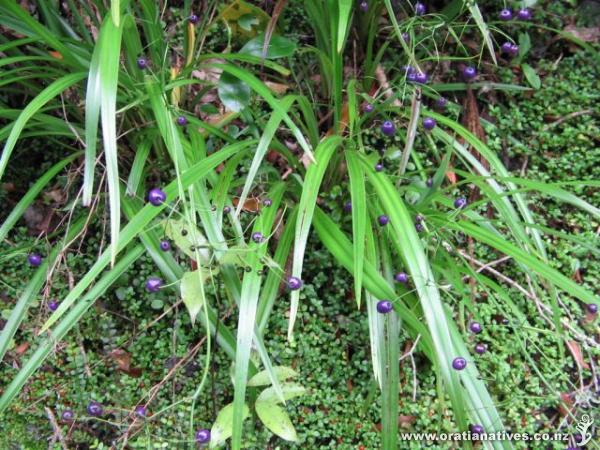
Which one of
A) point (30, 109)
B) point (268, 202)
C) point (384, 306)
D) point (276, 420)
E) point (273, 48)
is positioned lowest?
point (276, 420)

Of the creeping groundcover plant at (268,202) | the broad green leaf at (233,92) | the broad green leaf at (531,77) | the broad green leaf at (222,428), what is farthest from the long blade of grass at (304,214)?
the broad green leaf at (531,77)

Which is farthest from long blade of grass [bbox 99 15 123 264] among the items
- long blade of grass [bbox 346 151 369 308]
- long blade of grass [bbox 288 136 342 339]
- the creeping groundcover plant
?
long blade of grass [bbox 346 151 369 308]

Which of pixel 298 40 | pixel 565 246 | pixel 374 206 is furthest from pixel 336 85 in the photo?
pixel 565 246

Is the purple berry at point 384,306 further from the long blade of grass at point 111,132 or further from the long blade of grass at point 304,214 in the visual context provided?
the long blade of grass at point 111,132

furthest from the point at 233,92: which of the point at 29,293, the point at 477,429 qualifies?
the point at 477,429

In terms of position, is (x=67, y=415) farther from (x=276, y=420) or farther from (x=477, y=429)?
(x=477, y=429)

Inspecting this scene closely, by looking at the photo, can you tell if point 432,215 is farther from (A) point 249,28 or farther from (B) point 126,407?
(B) point 126,407

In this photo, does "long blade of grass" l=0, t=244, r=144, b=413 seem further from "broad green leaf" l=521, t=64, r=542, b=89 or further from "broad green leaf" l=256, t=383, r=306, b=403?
"broad green leaf" l=521, t=64, r=542, b=89
